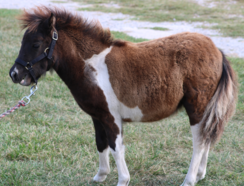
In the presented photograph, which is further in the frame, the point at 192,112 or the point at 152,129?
the point at 152,129

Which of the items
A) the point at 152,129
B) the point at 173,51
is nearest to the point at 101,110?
the point at 173,51

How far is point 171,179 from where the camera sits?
3.11 metres

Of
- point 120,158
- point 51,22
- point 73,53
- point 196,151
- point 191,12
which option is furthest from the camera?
point 191,12

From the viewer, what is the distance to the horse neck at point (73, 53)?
2566 mm

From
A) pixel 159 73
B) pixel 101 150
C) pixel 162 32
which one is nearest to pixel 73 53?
pixel 159 73

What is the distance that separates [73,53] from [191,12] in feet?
44.7

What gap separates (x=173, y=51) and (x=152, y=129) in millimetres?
1805

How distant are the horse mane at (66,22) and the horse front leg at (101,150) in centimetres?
91

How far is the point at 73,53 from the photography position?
2.60 metres

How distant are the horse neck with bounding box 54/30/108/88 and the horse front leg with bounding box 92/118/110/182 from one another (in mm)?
606

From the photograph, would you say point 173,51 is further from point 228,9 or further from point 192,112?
point 228,9

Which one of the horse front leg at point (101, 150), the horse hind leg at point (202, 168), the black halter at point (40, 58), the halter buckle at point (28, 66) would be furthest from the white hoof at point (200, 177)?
the halter buckle at point (28, 66)

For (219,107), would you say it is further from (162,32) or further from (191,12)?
(191,12)

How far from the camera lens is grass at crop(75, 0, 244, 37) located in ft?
37.0
